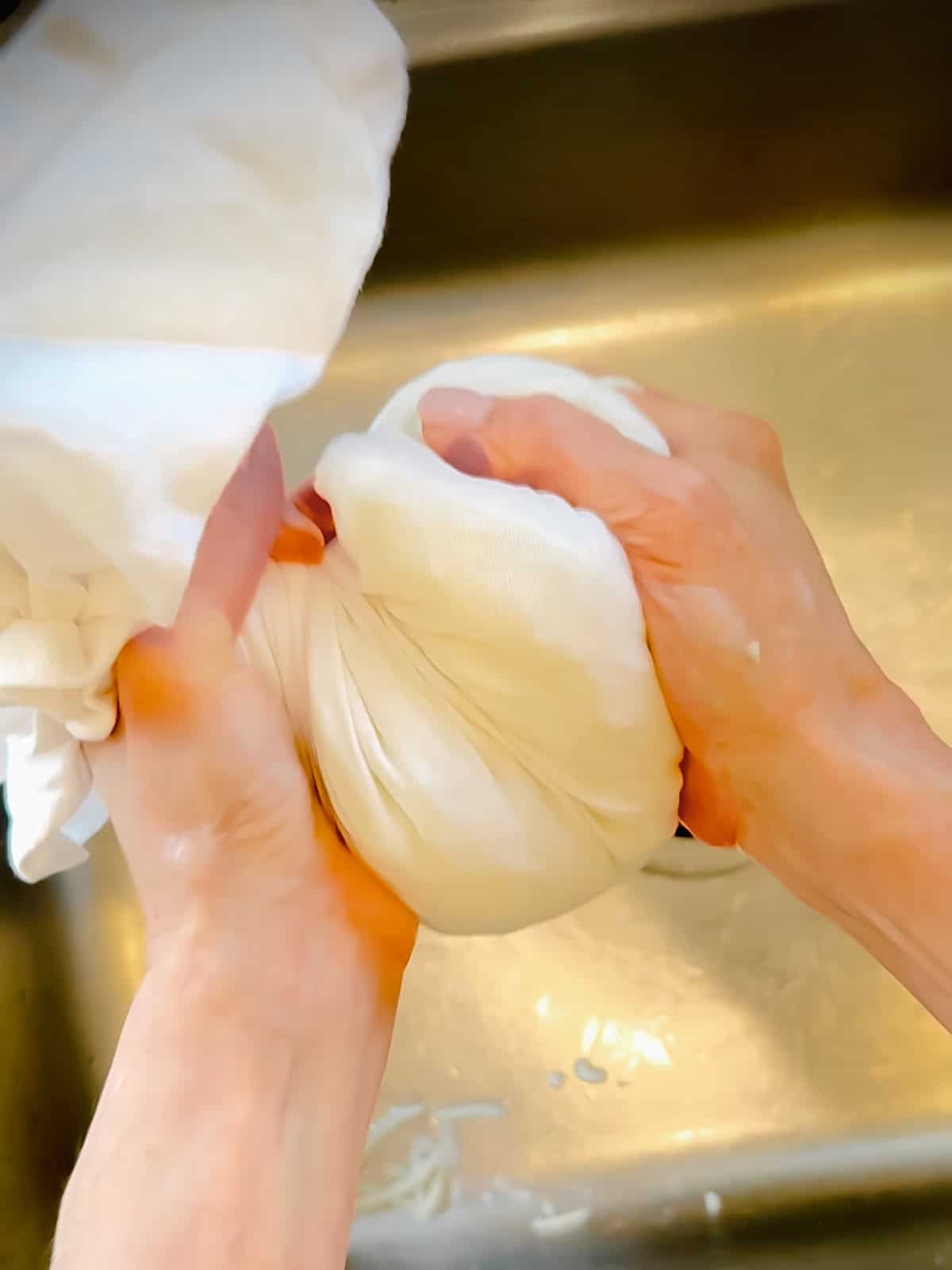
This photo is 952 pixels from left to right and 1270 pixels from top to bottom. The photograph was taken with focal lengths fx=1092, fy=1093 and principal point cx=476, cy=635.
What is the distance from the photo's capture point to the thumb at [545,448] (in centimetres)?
49

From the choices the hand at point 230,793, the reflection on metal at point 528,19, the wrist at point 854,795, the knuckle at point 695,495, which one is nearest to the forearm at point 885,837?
the wrist at point 854,795

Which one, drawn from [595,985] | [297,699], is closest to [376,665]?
[297,699]

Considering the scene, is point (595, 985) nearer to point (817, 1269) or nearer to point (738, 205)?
point (817, 1269)

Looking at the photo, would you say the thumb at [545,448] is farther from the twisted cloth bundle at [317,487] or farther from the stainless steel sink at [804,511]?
the stainless steel sink at [804,511]

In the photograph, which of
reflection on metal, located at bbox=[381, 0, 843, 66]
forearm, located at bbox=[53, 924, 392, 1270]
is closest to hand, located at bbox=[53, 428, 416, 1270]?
forearm, located at bbox=[53, 924, 392, 1270]

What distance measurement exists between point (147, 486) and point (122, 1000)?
508 mm

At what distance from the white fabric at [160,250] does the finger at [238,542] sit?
6 centimetres

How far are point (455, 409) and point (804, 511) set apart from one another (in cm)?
42

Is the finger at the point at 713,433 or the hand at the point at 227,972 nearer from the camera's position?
the hand at the point at 227,972

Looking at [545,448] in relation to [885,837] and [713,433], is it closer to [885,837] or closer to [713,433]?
[713,433]

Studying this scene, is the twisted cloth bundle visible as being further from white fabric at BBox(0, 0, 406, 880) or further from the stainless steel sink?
the stainless steel sink

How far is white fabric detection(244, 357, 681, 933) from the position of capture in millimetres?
427

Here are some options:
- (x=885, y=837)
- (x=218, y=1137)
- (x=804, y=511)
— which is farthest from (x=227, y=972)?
(x=804, y=511)

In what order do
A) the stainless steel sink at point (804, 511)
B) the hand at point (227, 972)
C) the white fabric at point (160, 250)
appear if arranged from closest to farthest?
the white fabric at point (160, 250)
the hand at point (227, 972)
the stainless steel sink at point (804, 511)
